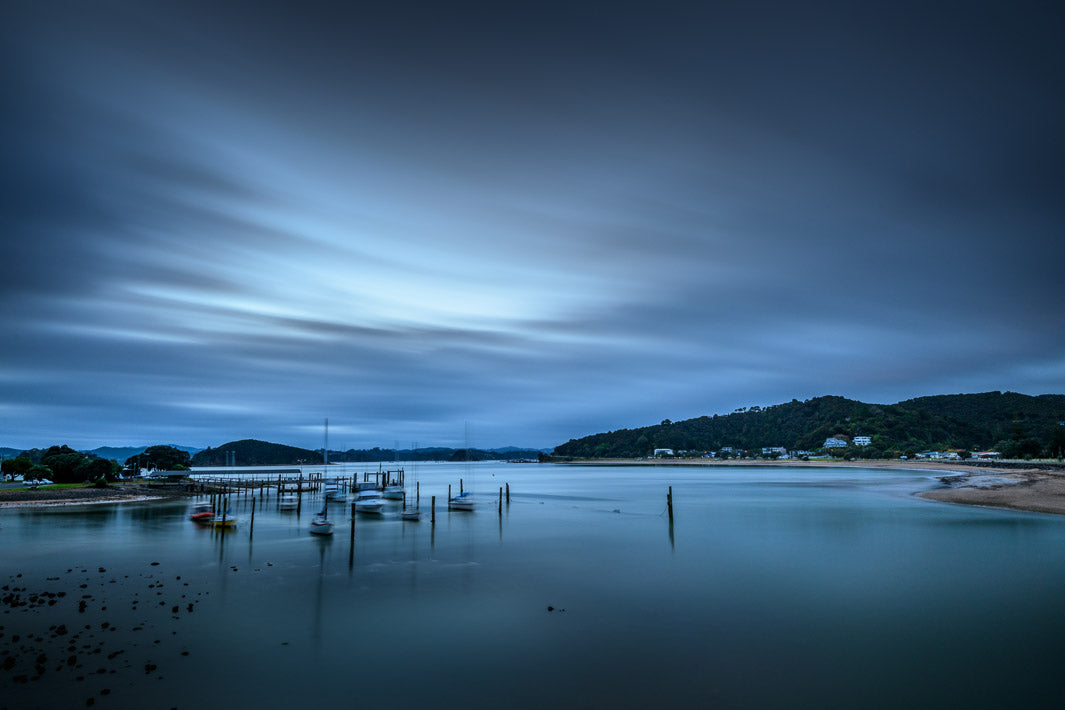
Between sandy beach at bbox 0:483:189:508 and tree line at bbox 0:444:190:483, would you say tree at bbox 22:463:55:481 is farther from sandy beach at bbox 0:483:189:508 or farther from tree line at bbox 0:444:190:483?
sandy beach at bbox 0:483:189:508

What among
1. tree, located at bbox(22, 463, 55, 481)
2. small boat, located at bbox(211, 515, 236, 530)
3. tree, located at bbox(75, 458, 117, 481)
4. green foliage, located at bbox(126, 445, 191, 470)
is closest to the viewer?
small boat, located at bbox(211, 515, 236, 530)

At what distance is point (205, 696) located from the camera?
13.0 meters

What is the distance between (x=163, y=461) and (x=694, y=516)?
103002 millimetres

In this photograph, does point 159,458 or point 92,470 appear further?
point 159,458

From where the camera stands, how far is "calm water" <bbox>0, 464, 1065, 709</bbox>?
44.4 feet

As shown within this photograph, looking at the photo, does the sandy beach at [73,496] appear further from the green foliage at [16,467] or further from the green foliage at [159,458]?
the green foliage at [159,458]

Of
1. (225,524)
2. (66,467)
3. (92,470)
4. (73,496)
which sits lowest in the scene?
(225,524)

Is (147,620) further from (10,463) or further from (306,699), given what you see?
(10,463)

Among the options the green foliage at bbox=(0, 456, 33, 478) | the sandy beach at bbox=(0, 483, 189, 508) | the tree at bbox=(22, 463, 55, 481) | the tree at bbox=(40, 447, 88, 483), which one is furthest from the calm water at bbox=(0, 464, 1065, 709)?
the green foliage at bbox=(0, 456, 33, 478)

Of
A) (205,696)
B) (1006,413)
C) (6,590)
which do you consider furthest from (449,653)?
(1006,413)

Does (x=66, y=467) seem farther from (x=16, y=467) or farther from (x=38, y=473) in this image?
(x=16, y=467)

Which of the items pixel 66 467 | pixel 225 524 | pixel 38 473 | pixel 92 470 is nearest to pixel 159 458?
pixel 66 467

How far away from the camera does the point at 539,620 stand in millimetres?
19484

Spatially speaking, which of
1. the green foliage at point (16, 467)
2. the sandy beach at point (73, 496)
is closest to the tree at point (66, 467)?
Result: the sandy beach at point (73, 496)
